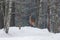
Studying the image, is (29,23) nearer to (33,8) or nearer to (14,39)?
(33,8)

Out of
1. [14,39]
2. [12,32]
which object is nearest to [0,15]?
[12,32]

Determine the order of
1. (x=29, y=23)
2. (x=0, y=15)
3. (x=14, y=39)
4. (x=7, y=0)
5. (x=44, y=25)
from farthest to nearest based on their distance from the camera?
(x=29, y=23), (x=44, y=25), (x=0, y=15), (x=7, y=0), (x=14, y=39)

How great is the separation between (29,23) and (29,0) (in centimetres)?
201

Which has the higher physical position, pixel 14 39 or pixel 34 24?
pixel 14 39

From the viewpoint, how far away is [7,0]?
33.6 ft

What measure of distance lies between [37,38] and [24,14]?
9.81 m

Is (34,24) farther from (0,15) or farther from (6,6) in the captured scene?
(6,6)

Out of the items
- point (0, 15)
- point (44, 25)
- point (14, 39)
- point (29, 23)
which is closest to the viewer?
point (14, 39)

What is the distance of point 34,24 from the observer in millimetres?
17484

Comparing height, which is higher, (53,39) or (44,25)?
(53,39)

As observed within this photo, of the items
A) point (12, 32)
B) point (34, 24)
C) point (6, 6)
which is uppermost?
point (6, 6)

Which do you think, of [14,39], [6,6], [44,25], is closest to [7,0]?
[6,6]

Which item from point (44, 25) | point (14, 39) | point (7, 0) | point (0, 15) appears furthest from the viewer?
point (44, 25)

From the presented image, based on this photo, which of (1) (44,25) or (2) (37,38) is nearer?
(2) (37,38)
